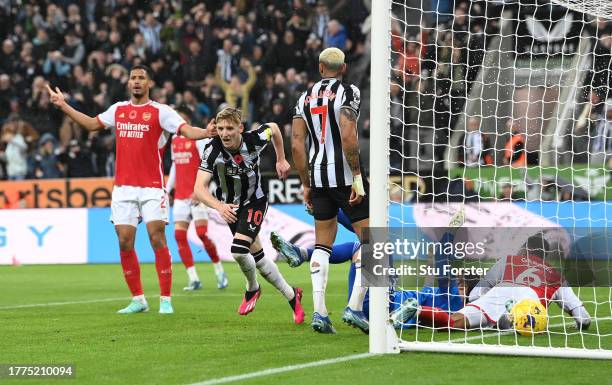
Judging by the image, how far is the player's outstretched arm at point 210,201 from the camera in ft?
27.6

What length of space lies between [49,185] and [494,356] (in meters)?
13.7

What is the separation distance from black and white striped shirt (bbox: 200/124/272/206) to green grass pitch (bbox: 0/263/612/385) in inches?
42.4

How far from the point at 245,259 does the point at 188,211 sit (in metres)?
4.75

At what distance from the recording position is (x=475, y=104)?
17.4 m

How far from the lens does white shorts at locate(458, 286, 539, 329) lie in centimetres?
782

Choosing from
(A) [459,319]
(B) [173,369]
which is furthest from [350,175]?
(B) [173,369]

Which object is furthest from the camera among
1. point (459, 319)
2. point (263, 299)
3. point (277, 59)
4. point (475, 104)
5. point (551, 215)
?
point (277, 59)

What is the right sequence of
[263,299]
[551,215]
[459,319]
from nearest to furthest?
[459,319] → [263,299] → [551,215]

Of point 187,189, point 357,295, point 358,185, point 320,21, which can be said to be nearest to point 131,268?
point 357,295

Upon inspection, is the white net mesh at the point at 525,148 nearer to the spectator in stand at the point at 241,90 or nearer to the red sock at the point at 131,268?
the red sock at the point at 131,268

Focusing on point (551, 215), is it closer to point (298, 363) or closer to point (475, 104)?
point (475, 104)

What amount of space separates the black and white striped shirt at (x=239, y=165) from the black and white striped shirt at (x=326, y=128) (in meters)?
0.83

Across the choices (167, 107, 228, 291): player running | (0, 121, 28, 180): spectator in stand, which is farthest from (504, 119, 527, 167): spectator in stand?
(0, 121, 28, 180): spectator in stand

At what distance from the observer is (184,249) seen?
13.2 meters
